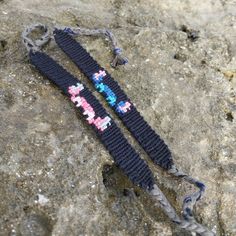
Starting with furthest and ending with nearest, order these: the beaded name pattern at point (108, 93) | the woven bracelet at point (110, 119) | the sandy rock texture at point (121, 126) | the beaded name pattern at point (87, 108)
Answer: the beaded name pattern at point (108, 93) < the beaded name pattern at point (87, 108) < the woven bracelet at point (110, 119) < the sandy rock texture at point (121, 126)

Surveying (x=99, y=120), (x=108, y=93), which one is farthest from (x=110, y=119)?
(x=108, y=93)

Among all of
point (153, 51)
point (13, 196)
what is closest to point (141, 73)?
point (153, 51)

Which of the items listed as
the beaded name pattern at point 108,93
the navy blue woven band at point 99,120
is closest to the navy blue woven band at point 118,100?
the beaded name pattern at point 108,93

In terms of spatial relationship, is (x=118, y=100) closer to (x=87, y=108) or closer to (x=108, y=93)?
(x=108, y=93)

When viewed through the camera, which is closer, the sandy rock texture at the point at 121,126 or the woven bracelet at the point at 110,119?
the sandy rock texture at the point at 121,126

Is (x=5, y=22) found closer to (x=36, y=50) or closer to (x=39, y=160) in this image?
(x=36, y=50)

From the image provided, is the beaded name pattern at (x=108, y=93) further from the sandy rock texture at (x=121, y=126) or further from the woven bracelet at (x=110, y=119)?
the sandy rock texture at (x=121, y=126)

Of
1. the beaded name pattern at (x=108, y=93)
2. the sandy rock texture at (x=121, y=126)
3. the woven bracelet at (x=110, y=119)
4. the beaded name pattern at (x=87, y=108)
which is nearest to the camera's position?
the sandy rock texture at (x=121, y=126)
